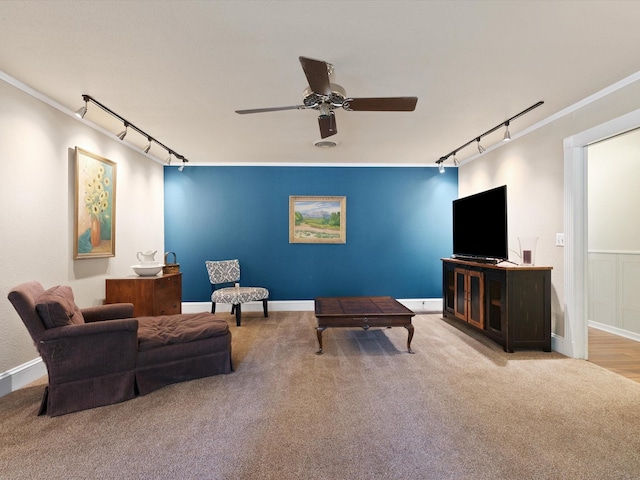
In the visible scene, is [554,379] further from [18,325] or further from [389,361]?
[18,325]

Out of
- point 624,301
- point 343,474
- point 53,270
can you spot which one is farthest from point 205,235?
point 624,301

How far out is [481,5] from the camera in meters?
1.69

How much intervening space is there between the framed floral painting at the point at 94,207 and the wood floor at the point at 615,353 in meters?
5.32

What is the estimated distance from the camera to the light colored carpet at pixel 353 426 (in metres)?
1.59

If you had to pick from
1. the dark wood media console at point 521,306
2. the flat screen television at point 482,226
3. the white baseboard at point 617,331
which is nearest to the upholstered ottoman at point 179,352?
the dark wood media console at point 521,306

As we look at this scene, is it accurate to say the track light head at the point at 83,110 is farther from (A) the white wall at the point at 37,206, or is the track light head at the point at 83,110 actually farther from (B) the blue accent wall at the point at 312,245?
(B) the blue accent wall at the point at 312,245

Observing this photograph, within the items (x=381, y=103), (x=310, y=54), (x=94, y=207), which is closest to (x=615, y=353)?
(x=381, y=103)

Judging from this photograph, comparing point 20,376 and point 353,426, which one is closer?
point 353,426

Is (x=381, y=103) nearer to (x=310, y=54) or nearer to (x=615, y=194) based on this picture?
(x=310, y=54)

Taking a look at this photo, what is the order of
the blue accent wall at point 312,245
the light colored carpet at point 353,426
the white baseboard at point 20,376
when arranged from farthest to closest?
the blue accent wall at point 312,245, the white baseboard at point 20,376, the light colored carpet at point 353,426

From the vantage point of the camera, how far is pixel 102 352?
2.23 metres

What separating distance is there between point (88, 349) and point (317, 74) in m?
2.49

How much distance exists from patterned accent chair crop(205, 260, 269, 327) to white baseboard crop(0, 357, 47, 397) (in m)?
1.98

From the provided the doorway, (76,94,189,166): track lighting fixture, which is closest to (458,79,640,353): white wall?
the doorway
